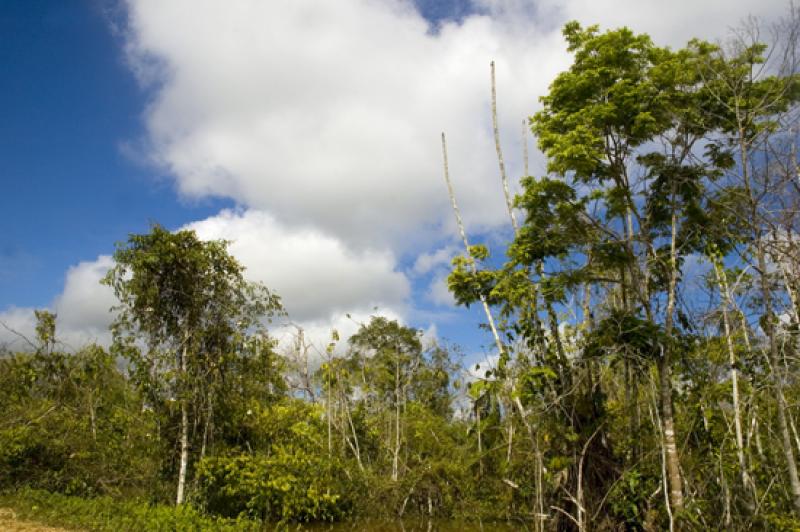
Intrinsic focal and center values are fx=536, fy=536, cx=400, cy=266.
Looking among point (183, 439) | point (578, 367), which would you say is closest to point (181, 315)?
point (183, 439)

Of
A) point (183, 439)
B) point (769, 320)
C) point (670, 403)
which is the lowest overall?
point (183, 439)

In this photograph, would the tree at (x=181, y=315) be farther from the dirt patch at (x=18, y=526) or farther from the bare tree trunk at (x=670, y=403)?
the bare tree trunk at (x=670, y=403)

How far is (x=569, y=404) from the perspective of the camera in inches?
325

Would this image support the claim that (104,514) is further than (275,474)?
No

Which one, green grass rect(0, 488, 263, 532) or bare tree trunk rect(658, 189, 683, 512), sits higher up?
bare tree trunk rect(658, 189, 683, 512)

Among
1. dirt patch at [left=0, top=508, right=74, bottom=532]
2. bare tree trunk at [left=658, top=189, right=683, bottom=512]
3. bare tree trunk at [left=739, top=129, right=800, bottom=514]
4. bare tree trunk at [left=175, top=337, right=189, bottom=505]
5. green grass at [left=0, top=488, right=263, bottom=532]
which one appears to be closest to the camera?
bare tree trunk at [left=739, top=129, right=800, bottom=514]

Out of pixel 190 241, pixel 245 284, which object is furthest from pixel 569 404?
pixel 190 241

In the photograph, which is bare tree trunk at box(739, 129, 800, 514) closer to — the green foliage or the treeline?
the treeline

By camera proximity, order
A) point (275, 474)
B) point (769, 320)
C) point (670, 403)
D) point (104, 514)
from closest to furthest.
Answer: point (769, 320) → point (670, 403) → point (104, 514) → point (275, 474)

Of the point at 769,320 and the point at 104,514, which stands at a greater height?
A: the point at 769,320

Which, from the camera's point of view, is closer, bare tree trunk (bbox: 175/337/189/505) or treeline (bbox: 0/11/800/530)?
treeline (bbox: 0/11/800/530)

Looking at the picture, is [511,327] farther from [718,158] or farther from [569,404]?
[718,158]

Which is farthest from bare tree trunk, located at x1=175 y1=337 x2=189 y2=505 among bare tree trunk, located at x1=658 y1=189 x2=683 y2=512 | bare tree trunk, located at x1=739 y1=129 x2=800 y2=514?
bare tree trunk, located at x1=739 y1=129 x2=800 y2=514

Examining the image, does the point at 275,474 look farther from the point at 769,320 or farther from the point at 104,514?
the point at 769,320
